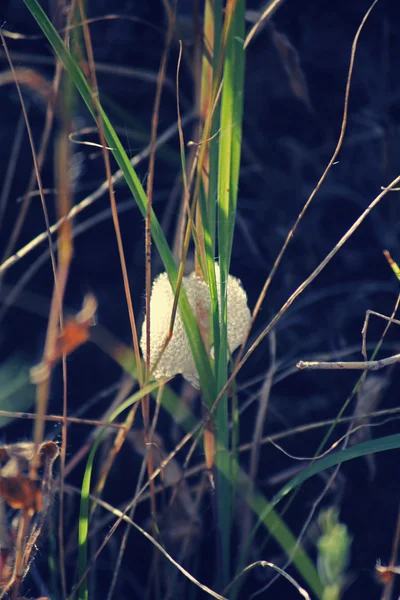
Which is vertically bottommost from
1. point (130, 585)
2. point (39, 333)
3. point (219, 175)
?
point (130, 585)

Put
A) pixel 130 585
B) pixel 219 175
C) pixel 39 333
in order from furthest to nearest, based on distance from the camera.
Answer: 1. pixel 39 333
2. pixel 130 585
3. pixel 219 175

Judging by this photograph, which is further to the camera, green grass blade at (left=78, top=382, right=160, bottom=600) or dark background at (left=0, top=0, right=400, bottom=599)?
dark background at (left=0, top=0, right=400, bottom=599)

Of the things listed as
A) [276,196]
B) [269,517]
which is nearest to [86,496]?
[269,517]

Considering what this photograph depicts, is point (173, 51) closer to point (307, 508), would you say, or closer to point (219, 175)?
point (219, 175)

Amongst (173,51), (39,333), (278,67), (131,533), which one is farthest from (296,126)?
(131,533)

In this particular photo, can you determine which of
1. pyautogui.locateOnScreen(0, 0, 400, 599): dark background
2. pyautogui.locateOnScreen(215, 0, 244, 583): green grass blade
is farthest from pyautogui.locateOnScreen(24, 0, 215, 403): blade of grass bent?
pyautogui.locateOnScreen(0, 0, 400, 599): dark background

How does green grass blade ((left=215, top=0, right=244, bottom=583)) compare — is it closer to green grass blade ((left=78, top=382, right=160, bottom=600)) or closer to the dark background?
green grass blade ((left=78, top=382, right=160, bottom=600))

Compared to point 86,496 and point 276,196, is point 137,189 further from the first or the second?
point 276,196
